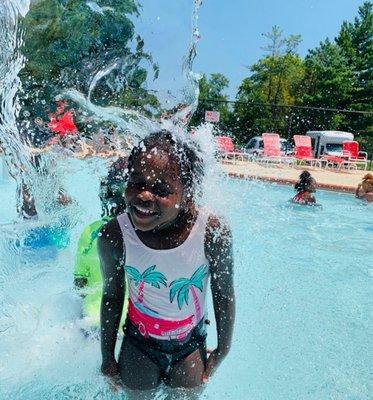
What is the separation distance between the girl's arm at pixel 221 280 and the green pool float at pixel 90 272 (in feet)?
3.19

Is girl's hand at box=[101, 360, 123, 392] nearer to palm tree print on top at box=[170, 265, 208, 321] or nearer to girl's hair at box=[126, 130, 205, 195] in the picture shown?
palm tree print on top at box=[170, 265, 208, 321]

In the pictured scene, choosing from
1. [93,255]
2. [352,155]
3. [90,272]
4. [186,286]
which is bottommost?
[352,155]

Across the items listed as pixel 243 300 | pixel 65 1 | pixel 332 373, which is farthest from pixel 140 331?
pixel 65 1

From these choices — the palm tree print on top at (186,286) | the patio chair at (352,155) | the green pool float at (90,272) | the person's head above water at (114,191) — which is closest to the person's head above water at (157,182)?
the palm tree print on top at (186,286)

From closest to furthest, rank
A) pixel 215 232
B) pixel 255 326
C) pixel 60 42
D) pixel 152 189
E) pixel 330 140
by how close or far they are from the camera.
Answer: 1. pixel 152 189
2. pixel 215 232
3. pixel 255 326
4. pixel 60 42
5. pixel 330 140

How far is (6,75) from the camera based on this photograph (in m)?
5.69

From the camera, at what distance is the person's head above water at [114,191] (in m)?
2.74

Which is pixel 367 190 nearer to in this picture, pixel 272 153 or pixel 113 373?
pixel 113 373

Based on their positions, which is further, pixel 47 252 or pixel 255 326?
pixel 47 252

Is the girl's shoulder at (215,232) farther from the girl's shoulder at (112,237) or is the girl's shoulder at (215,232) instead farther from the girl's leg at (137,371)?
the girl's leg at (137,371)

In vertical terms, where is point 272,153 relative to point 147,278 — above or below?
below

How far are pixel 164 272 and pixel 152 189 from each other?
0.34 metres

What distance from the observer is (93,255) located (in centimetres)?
282

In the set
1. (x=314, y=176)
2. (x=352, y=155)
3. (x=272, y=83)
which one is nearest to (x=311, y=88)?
(x=272, y=83)
